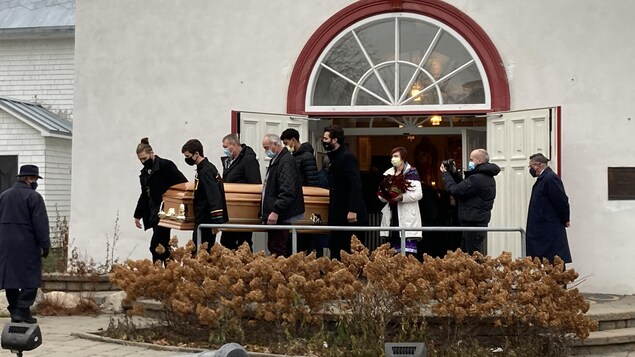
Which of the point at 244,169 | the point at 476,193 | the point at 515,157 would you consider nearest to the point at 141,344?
the point at 244,169

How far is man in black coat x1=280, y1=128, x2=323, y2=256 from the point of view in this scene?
12.2m

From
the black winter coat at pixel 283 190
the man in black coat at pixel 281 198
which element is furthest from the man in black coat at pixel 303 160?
the black winter coat at pixel 283 190

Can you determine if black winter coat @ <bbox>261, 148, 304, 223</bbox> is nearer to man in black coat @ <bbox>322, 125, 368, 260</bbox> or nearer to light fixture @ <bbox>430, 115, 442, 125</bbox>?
man in black coat @ <bbox>322, 125, 368, 260</bbox>

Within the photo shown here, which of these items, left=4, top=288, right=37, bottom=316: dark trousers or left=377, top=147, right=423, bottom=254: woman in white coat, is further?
left=377, top=147, right=423, bottom=254: woman in white coat

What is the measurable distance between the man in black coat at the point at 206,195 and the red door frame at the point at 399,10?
2.87 meters

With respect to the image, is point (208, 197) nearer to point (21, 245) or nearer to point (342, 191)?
point (342, 191)

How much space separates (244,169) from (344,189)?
124 cm

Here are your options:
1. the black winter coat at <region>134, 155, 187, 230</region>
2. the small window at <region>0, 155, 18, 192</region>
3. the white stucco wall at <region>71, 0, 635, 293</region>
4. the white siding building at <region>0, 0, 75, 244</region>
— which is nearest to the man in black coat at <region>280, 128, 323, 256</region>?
the black winter coat at <region>134, 155, 187, 230</region>

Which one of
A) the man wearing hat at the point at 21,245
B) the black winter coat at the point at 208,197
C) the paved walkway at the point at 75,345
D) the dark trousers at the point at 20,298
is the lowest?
the paved walkway at the point at 75,345

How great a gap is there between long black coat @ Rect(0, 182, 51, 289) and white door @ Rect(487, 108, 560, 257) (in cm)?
543

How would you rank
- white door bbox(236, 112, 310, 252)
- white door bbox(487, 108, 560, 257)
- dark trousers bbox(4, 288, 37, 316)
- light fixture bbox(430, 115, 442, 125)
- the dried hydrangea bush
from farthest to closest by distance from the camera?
light fixture bbox(430, 115, 442, 125) → white door bbox(236, 112, 310, 252) → white door bbox(487, 108, 560, 257) → dark trousers bbox(4, 288, 37, 316) → the dried hydrangea bush

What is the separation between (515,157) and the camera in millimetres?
13219

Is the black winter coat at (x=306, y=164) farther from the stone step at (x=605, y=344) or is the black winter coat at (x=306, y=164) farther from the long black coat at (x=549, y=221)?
the stone step at (x=605, y=344)

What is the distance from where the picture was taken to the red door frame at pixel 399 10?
13.6 m
